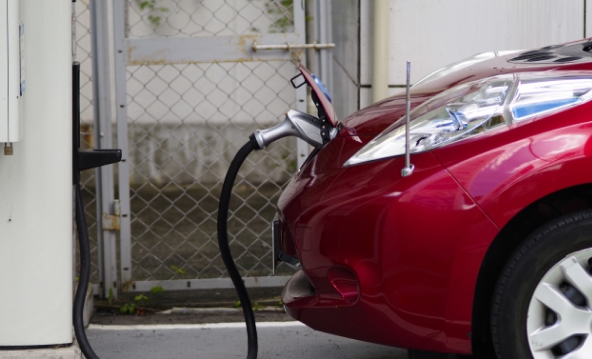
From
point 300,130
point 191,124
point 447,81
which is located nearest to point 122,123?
point 300,130

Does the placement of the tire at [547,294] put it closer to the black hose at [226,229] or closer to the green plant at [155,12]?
the black hose at [226,229]

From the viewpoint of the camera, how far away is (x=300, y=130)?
101 inches

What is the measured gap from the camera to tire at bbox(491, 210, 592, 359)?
80.6 inches

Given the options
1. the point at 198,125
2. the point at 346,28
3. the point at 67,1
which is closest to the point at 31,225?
the point at 67,1

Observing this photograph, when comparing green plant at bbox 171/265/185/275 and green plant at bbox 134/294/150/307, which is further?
green plant at bbox 171/265/185/275

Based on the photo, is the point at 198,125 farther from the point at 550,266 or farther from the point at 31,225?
the point at 550,266

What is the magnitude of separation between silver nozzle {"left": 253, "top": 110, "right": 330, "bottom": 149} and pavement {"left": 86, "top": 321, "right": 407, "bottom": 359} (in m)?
0.96

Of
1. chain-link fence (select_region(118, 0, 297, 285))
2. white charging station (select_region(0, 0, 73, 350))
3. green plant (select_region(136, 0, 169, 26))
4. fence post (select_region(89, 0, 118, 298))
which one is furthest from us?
green plant (select_region(136, 0, 169, 26))

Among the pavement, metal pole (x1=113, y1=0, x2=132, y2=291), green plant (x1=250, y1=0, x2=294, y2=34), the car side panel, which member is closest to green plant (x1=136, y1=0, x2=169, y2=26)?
green plant (x1=250, y1=0, x2=294, y2=34)

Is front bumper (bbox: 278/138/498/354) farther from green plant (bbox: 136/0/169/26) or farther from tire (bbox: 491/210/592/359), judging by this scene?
green plant (bbox: 136/0/169/26)

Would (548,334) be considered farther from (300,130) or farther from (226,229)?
(226,229)

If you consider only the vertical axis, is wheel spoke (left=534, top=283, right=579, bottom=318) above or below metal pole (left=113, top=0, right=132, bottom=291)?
below

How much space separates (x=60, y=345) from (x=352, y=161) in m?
1.31

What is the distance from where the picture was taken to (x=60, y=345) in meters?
2.66
